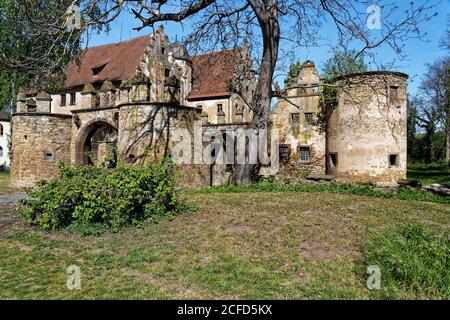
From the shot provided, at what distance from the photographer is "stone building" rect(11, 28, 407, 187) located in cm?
1603

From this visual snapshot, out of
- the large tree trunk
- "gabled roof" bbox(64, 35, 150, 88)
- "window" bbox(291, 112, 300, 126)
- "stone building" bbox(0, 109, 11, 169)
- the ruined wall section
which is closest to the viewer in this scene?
the large tree trunk

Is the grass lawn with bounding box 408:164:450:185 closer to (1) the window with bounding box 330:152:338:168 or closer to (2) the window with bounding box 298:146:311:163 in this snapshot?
(1) the window with bounding box 330:152:338:168

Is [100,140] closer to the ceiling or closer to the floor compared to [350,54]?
closer to the floor

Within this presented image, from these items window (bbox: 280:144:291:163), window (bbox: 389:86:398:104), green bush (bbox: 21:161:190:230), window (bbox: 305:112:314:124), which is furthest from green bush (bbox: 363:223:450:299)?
window (bbox: 280:144:291:163)

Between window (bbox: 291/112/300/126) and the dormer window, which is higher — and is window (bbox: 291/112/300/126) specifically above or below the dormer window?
below

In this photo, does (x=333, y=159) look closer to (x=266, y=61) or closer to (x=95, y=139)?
(x=266, y=61)

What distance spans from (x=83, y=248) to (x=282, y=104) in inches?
804

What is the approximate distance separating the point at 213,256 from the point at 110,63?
25.5 meters

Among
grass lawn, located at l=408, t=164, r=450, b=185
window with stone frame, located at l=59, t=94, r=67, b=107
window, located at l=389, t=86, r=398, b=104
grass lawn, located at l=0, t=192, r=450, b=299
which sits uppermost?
window with stone frame, located at l=59, t=94, r=67, b=107

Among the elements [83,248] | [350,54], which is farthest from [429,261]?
[350,54]

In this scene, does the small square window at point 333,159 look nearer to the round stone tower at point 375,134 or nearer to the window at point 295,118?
the round stone tower at point 375,134

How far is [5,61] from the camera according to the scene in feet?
30.5

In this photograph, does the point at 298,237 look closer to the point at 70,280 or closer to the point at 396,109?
the point at 70,280

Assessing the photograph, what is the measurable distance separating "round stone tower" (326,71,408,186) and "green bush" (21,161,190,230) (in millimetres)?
13870
